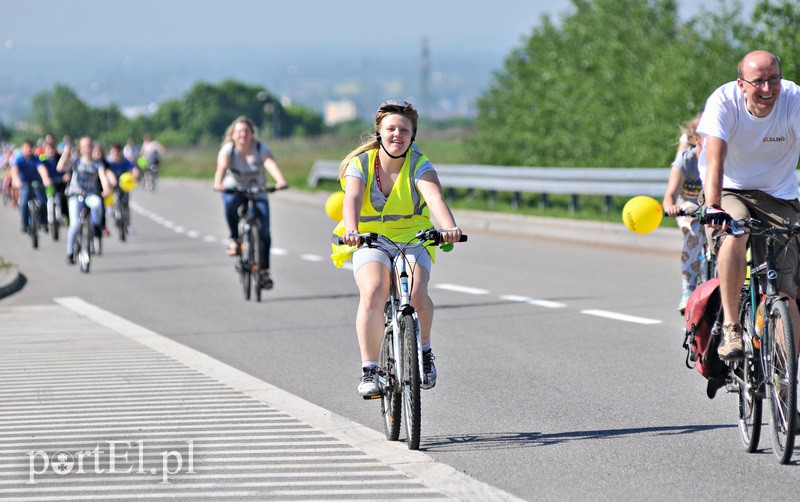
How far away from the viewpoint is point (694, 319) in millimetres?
6652

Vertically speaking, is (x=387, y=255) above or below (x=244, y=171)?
below

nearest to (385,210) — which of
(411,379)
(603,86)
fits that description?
(411,379)

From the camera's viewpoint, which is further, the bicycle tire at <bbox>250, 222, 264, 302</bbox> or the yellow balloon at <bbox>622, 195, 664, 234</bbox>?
the bicycle tire at <bbox>250, 222, 264, 302</bbox>

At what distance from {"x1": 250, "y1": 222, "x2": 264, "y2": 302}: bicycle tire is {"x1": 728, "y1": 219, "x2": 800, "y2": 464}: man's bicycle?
7726 millimetres

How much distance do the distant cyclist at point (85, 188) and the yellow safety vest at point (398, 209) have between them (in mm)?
11754

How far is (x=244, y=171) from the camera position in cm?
1392

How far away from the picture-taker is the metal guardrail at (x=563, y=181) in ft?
68.9

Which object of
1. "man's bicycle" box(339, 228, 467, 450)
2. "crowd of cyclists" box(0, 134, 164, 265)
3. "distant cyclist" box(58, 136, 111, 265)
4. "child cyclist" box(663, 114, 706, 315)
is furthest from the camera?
"crowd of cyclists" box(0, 134, 164, 265)

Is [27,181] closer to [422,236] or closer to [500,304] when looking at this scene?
[500,304]

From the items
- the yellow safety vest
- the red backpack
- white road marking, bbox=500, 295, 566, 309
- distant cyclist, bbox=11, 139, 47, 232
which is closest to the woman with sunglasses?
the yellow safety vest

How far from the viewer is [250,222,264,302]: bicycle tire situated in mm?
13602

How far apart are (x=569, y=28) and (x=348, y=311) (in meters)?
24.1

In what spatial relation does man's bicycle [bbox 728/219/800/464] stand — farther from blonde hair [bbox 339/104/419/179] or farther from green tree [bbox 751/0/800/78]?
green tree [bbox 751/0/800/78]

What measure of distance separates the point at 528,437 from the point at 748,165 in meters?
1.68
